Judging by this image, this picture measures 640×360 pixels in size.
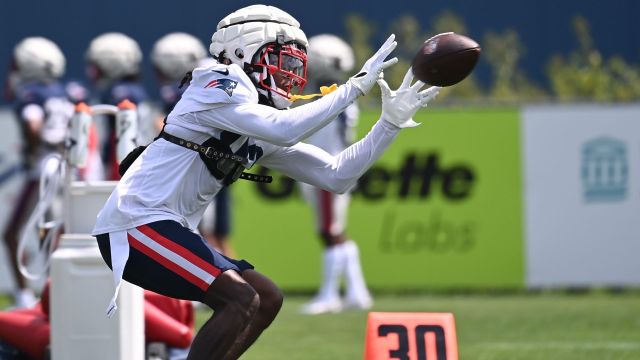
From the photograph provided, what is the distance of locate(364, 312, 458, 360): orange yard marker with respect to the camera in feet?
18.1

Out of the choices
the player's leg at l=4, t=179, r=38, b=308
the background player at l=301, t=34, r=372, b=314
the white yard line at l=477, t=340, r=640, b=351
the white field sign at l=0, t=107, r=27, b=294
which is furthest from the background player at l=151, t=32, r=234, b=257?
the white yard line at l=477, t=340, r=640, b=351

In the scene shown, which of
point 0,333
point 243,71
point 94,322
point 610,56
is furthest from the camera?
point 610,56

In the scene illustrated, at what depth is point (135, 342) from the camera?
5973 millimetres

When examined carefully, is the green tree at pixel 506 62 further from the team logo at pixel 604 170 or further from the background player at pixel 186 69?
the background player at pixel 186 69

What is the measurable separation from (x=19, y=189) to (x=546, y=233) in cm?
395

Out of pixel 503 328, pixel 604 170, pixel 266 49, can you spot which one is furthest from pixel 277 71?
pixel 604 170

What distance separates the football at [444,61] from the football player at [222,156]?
3.5 inches

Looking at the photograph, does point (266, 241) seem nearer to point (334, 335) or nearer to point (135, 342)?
point (334, 335)

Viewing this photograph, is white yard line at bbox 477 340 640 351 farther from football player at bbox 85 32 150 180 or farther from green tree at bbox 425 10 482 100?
green tree at bbox 425 10 482 100

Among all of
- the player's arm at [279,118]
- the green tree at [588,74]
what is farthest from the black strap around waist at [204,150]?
the green tree at [588,74]

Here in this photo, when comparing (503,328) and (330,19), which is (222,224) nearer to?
(503,328)

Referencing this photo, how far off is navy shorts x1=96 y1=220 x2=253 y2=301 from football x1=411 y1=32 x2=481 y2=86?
95cm

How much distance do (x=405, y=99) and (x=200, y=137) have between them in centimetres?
74

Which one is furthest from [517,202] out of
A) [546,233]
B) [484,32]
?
[484,32]
